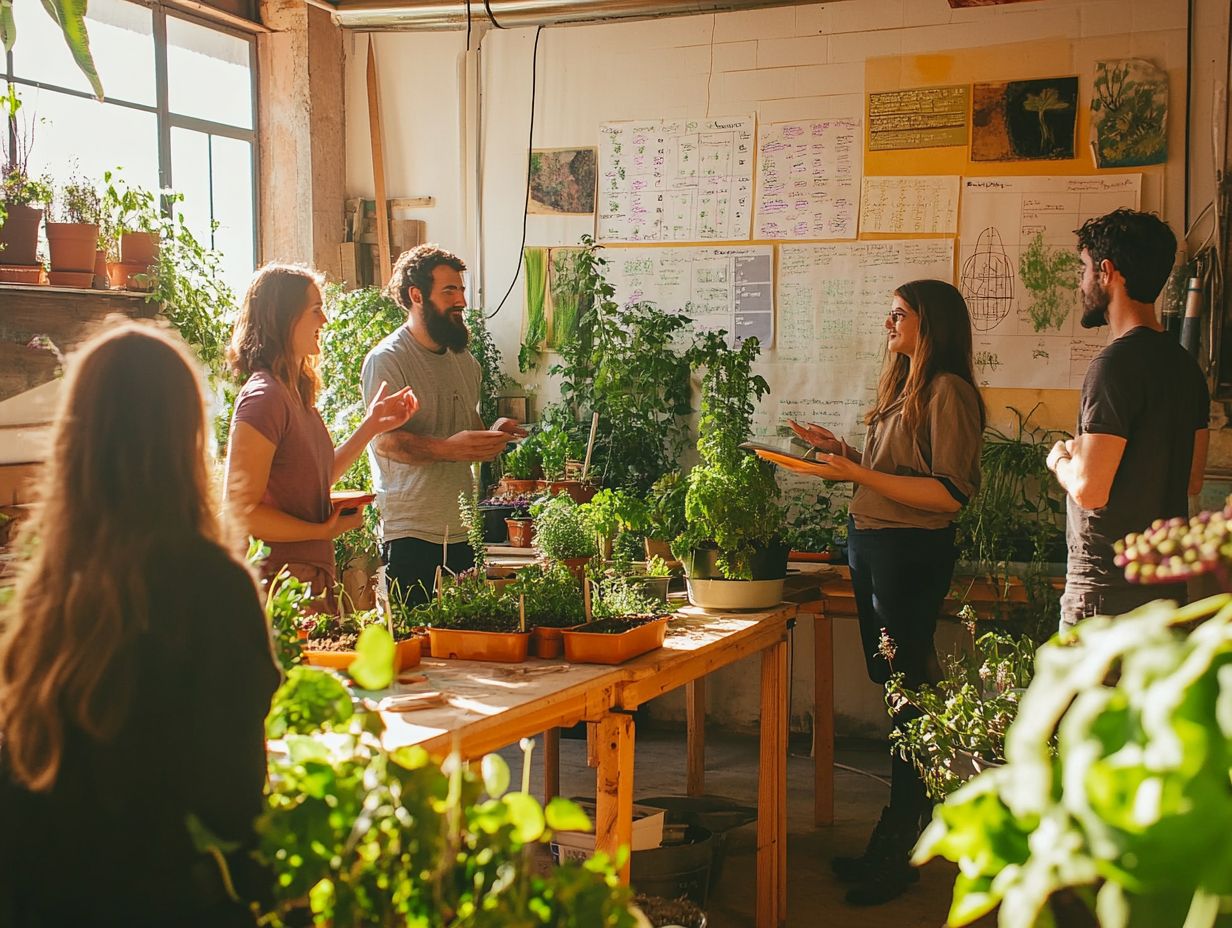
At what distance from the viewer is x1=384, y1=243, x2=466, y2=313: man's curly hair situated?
14.7 feet

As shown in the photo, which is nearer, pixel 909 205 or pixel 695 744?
pixel 695 744

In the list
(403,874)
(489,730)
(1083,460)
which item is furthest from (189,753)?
(1083,460)

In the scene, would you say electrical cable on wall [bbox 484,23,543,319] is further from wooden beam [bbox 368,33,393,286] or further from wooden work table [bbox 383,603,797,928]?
wooden work table [bbox 383,603,797,928]

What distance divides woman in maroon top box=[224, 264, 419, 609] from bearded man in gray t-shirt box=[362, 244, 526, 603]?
700 mm

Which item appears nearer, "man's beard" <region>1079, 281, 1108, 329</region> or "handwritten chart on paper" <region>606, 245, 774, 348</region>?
"man's beard" <region>1079, 281, 1108, 329</region>

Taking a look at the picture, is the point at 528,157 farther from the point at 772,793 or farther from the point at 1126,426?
the point at 1126,426

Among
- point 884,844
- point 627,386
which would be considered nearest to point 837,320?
point 627,386

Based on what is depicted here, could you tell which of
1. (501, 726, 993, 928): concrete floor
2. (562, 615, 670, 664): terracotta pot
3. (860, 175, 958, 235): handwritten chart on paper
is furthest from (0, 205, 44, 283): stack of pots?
(860, 175, 958, 235): handwritten chart on paper

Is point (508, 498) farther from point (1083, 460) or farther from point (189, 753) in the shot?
point (189, 753)

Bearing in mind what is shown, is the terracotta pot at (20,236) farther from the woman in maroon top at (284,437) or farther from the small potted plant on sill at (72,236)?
the woman in maroon top at (284,437)

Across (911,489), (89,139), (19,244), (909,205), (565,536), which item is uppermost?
(89,139)

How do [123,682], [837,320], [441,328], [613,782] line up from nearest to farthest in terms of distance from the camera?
[123,682], [613,782], [441,328], [837,320]

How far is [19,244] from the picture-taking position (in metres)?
5.00

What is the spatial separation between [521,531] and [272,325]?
7.23 ft
